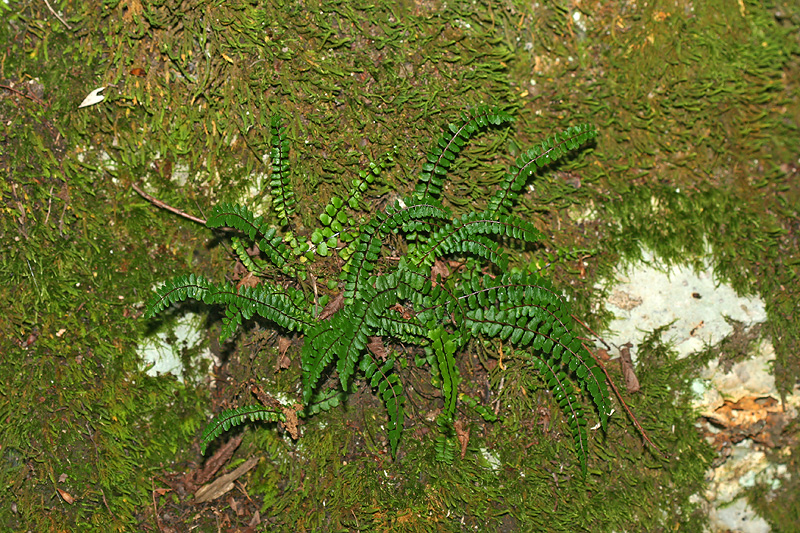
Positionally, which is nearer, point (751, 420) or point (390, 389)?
point (390, 389)

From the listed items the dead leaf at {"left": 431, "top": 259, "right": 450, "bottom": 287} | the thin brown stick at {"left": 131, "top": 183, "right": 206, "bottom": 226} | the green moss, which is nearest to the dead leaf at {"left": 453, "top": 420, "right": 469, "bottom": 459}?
the green moss

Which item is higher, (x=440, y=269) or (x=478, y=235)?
(x=478, y=235)

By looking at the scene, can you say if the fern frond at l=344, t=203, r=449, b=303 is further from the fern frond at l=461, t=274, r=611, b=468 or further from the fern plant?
the fern frond at l=461, t=274, r=611, b=468

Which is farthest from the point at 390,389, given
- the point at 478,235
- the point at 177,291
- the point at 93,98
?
the point at 93,98

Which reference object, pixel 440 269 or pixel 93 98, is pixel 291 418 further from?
pixel 93 98

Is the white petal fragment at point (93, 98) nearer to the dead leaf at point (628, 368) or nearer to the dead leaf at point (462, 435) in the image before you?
the dead leaf at point (462, 435)

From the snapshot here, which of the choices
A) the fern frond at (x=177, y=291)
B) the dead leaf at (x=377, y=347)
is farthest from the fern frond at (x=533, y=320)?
the fern frond at (x=177, y=291)
